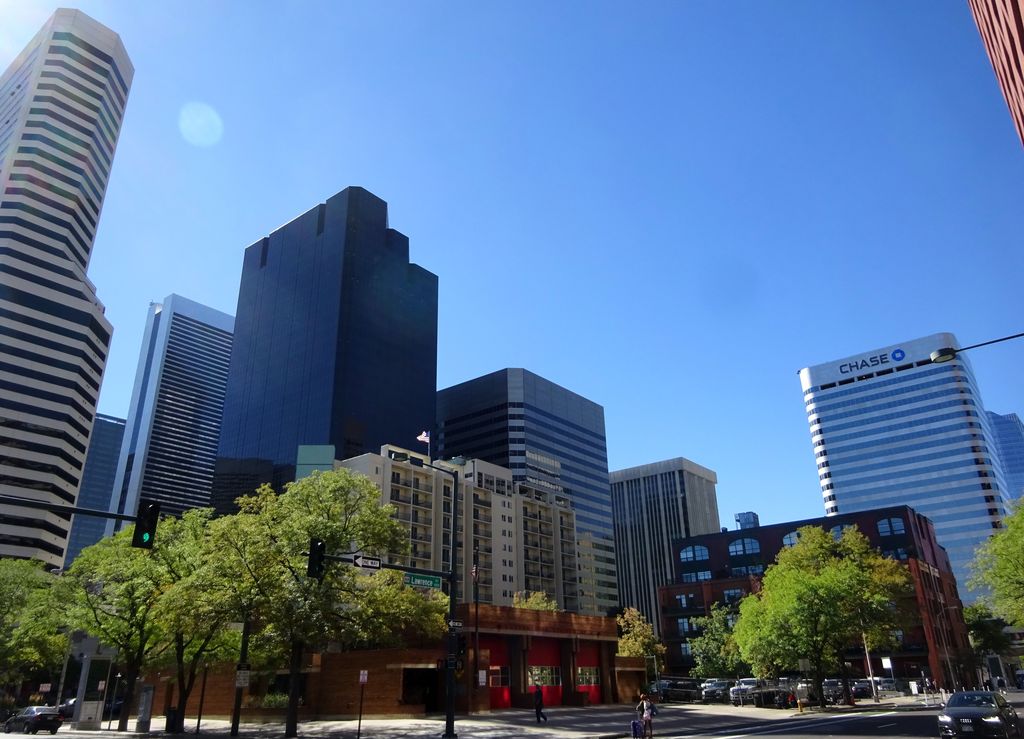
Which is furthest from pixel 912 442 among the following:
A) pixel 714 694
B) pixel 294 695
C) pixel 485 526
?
pixel 294 695

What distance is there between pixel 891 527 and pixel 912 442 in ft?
283

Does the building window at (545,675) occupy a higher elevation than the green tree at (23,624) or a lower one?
lower

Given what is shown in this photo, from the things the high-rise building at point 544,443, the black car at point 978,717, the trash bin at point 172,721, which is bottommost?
the trash bin at point 172,721

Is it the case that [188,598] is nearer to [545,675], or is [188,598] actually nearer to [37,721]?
[37,721]

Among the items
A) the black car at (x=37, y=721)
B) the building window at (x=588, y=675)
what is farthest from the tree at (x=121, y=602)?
the building window at (x=588, y=675)

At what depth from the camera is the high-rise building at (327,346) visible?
137125 mm

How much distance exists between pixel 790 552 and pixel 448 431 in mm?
113608

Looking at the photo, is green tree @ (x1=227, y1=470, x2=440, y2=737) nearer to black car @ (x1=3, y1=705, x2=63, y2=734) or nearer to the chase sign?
black car @ (x1=3, y1=705, x2=63, y2=734)

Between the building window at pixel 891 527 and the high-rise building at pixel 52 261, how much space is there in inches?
4803

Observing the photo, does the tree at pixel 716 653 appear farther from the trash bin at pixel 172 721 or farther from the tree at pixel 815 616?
the trash bin at pixel 172 721

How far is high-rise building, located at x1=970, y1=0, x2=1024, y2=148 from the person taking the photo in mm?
15856

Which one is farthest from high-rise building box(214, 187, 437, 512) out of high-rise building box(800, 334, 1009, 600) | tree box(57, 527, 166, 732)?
high-rise building box(800, 334, 1009, 600)

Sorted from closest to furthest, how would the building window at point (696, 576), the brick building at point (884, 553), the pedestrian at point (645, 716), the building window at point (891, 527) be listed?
the pedestrian at point (645, 716) < the brick building at point (884, 553) < the building window at point (891, 527) < the building window at point (696, 576)

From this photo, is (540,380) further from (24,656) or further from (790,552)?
(24,656)
